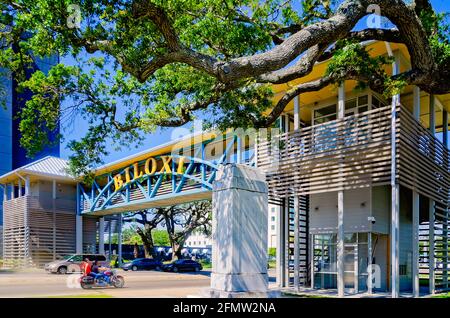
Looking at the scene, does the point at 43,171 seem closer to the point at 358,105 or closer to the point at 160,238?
the point at 358,105

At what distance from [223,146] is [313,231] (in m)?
8.42

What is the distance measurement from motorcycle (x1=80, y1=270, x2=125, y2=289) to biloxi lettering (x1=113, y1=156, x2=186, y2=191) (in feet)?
30.9

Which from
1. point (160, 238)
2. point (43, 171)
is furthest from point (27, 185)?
point (160, 238)

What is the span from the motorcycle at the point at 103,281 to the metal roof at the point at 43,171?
53.4ft

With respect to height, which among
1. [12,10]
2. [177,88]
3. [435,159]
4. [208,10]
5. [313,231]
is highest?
[208,10]

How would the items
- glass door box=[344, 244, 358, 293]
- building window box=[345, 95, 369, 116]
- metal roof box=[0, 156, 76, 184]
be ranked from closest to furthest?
glass door box=[344, 244, 358, 293] → building window box=[345, 95, 369, 116] → metal roof box=[0, 156, 76, 184]

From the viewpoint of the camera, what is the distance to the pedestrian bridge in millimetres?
24844

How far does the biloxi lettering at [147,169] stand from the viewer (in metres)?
27.3

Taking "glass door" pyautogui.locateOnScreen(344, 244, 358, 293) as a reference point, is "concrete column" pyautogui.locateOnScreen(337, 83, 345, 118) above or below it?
above

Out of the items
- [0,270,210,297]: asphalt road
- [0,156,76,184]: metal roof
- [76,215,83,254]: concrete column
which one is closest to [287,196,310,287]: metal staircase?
[0,270,210,297]: asphalt road

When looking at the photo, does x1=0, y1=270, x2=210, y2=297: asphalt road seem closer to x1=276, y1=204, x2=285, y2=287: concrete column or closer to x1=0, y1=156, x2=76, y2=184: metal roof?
x1=276, y1=204, x2=285, y2=287: concrete column

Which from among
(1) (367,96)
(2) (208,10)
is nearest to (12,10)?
(2) (208,10)
